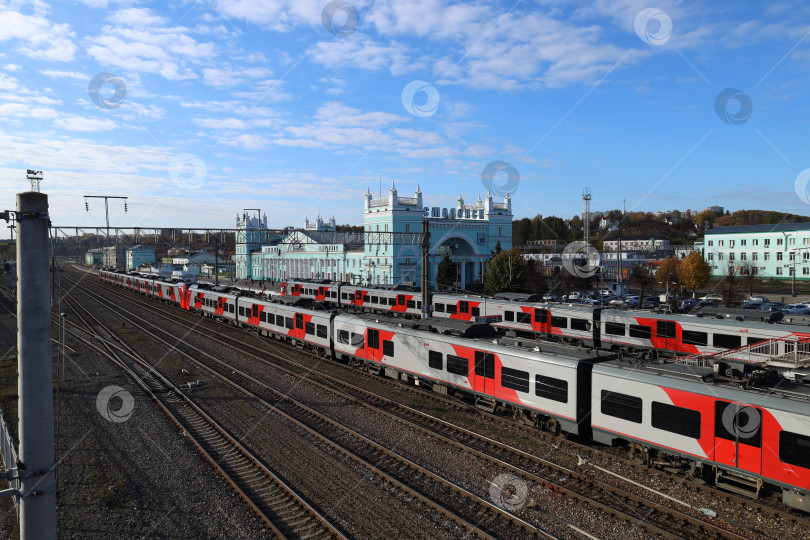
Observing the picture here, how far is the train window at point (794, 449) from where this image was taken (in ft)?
27.1

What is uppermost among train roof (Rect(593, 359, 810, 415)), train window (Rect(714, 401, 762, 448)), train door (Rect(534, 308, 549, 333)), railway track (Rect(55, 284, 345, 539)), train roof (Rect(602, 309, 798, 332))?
train roof (Rect(593, 359, 810, 415))

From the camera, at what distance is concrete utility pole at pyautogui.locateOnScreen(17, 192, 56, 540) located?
5.12 meters

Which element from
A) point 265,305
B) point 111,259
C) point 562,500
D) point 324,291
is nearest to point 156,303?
point 324,291

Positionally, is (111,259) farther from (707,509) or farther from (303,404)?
(707,509)

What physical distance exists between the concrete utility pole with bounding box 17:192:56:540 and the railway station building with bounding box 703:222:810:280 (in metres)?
67.5

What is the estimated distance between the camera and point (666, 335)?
2009cm

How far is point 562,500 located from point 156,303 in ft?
172

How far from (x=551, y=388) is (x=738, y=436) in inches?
163

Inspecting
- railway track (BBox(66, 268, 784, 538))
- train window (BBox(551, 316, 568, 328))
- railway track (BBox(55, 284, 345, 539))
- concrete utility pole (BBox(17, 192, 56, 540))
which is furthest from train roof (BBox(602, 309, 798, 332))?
concrete utility pole (BBox(17, 192, 56, 540))

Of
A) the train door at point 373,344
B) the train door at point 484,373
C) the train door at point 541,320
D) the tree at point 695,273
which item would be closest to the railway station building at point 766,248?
the tree at point 695,273

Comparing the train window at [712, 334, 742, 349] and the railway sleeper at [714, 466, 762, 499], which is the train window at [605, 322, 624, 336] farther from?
the railway sleeper at [714, 466, 762, 499]

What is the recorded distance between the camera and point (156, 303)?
174 feet

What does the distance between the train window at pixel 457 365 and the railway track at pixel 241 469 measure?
6.58 meters

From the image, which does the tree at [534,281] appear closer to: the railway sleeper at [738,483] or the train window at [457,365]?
the train window at [457,365]
